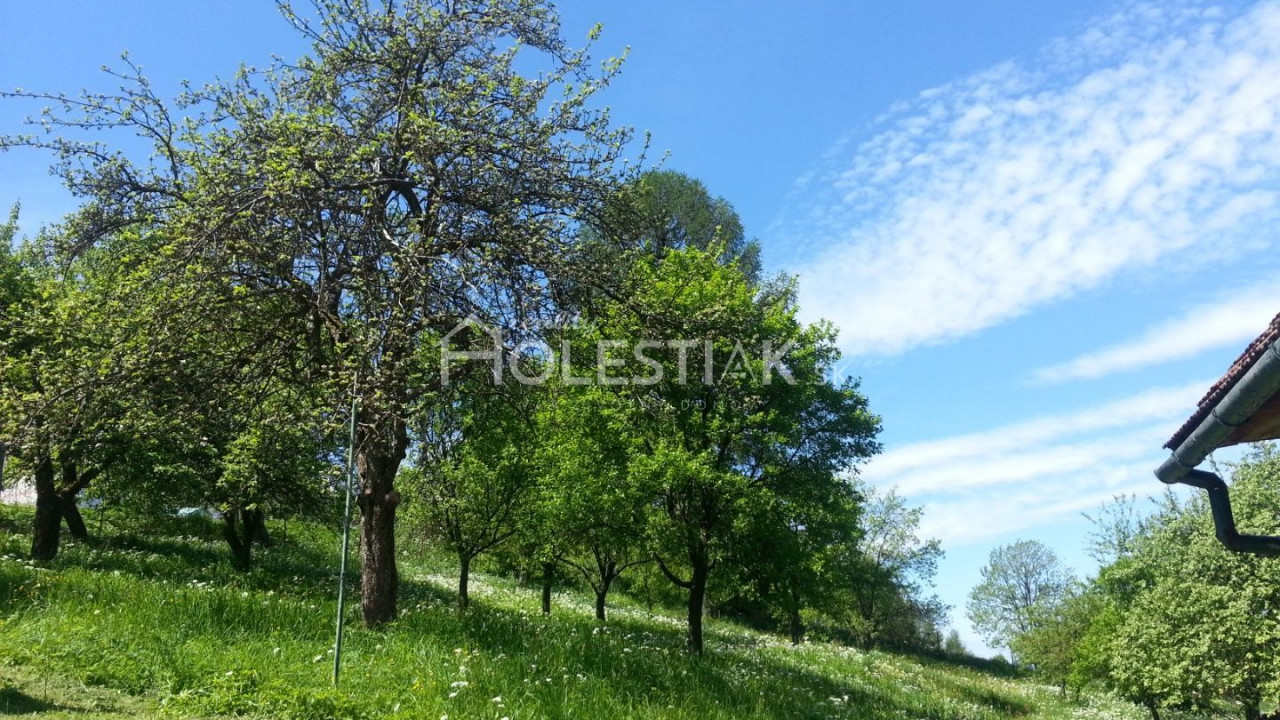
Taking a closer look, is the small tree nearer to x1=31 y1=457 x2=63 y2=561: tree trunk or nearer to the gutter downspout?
x1=31 y1=457 x2=63 y2=561: tree trunk

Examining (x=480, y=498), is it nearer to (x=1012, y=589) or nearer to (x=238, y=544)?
(x=238, y=544)

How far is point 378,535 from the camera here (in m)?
11.3

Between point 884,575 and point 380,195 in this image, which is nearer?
point 380,195

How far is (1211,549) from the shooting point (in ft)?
71.9

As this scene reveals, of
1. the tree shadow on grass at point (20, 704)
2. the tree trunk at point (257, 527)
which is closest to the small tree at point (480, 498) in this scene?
the tree trunk at point (257, 527)

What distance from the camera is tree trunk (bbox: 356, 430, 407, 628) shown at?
36.7 feet

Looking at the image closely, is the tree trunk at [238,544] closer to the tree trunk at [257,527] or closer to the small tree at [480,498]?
the tree trunk at [257,527]

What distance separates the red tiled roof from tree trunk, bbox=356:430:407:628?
9.37 m

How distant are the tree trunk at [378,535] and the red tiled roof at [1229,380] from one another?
937 centimetres

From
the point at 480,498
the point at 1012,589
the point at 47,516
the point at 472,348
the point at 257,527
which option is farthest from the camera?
the point at 1012,589

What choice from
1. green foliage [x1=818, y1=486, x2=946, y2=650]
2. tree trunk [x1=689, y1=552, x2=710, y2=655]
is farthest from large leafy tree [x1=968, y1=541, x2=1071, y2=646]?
tree trunk [x1=689, y1=552, x2=710, y2=655]

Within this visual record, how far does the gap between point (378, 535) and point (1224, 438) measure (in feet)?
33.7

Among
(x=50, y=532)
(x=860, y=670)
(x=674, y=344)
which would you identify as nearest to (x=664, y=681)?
(x=674, y=344)

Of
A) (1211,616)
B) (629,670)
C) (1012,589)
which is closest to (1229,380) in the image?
(629,670)
